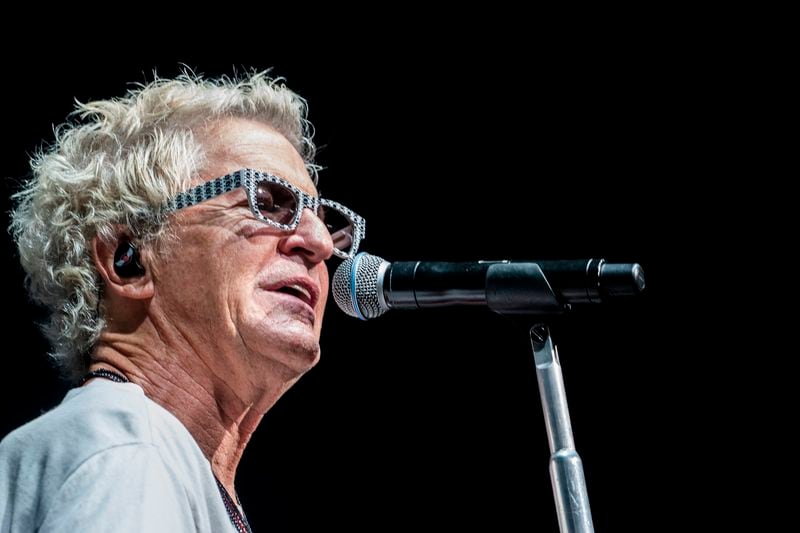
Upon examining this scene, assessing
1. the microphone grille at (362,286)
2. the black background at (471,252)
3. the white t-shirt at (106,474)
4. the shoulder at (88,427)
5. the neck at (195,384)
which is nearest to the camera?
the white t-shirt at (106,474)

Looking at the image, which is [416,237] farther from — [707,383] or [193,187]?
[193,187]

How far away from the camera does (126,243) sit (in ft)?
6.33

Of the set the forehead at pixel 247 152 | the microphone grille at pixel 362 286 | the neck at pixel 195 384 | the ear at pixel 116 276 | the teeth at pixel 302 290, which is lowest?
the neck at pixel 195 384

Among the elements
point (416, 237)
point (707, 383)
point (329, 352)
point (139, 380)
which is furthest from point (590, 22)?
point (139, 380)

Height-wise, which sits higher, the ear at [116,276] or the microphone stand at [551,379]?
the ear at [116,276]

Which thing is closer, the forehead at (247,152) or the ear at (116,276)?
the ear at (116,276)

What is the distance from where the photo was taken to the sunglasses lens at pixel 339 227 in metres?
2.20

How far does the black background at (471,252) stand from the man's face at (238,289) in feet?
3.43

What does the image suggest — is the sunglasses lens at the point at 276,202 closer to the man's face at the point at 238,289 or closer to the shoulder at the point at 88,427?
the man's face at the point at 238,289

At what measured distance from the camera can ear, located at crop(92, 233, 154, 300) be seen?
187 cm

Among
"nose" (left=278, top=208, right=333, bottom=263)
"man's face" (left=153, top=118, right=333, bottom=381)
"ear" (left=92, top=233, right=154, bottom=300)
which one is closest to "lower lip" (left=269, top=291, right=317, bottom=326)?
"man's face" (left=153, top=118, right=333, bottom=381)

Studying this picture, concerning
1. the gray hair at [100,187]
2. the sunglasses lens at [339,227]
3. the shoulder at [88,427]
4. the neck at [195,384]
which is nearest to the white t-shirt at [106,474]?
the shoulder at [88,427]

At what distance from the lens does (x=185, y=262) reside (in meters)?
1.86

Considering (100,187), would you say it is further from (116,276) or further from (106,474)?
(106,474)
